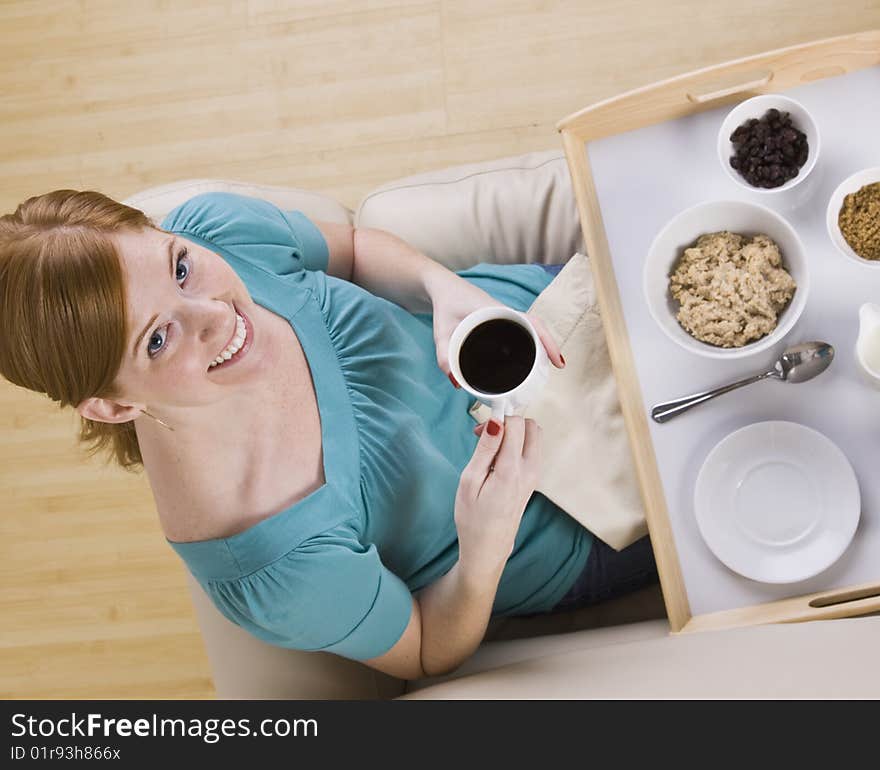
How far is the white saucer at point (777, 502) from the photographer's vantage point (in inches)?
45.9

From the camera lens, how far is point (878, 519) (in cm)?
116

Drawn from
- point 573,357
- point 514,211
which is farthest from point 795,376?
point 514,211

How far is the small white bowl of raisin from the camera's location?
4.00 feet

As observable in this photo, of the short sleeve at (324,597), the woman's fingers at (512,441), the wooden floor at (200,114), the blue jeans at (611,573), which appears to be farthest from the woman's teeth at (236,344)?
the wooden floor at (200,114)

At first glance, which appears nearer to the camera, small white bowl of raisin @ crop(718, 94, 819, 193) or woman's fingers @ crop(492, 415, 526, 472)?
woman's fingers @ crop(492, 415, 526, 472)

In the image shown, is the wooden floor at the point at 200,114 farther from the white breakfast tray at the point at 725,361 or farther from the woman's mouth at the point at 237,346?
the woman's mouth at the point at 237,346

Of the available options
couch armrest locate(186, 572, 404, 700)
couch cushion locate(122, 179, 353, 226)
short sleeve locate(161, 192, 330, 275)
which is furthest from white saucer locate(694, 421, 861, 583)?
A: couch cushion locate(122, 179, 353, 226)

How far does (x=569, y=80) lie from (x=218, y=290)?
1399 mm

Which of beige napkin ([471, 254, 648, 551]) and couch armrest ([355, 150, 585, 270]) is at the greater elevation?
couch armrest ([355, 150, 585, 270])

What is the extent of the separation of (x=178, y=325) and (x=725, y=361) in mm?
773

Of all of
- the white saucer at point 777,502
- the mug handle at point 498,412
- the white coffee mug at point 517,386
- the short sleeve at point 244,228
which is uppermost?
the short sleeve at point 244,228

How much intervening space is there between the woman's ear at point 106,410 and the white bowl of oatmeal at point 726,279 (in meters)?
0.72

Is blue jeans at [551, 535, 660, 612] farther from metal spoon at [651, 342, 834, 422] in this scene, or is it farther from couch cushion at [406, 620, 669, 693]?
metal spoon at [651, 342, 834, 422]

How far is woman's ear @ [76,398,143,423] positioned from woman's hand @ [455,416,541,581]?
1.44 ft
